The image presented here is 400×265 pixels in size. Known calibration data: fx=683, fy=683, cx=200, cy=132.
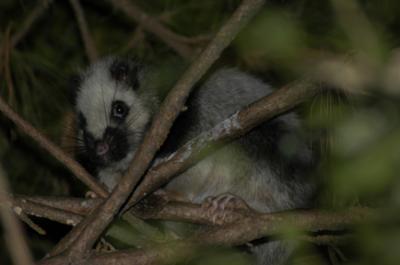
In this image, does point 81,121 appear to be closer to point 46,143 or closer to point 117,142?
point 117,142

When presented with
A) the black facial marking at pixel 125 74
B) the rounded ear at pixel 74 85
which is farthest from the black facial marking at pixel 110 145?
the rounded ear at pixel 74 85

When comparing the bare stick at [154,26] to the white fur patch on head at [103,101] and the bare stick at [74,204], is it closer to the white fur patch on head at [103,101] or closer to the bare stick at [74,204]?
the white fur patch on head at [103,101]

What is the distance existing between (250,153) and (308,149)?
30cm

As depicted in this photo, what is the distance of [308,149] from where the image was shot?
349cm

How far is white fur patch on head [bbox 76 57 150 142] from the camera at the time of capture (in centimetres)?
373

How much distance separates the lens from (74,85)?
4.14 metres

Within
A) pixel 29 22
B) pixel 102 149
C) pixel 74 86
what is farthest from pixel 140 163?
pixel 29 22

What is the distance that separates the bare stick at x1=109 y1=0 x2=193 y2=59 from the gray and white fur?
0.67m

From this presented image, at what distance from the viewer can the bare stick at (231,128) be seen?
2.34 metres

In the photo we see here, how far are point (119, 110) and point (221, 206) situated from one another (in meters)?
1.02

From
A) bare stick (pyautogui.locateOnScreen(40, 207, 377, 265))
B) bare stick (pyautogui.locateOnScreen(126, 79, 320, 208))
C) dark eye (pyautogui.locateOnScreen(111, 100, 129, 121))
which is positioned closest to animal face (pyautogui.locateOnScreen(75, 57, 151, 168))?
dark eye (pyautogui.locateOnScreen(111, 100, 129, 121))

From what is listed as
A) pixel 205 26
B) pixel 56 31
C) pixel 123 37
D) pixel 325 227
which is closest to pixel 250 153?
pixel 325 227

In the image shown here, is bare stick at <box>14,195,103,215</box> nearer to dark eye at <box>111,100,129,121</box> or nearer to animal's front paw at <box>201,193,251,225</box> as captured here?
animal's front paw at <box>201,193,251,225</box>

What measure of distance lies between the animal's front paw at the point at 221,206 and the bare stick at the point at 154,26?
1685mm
